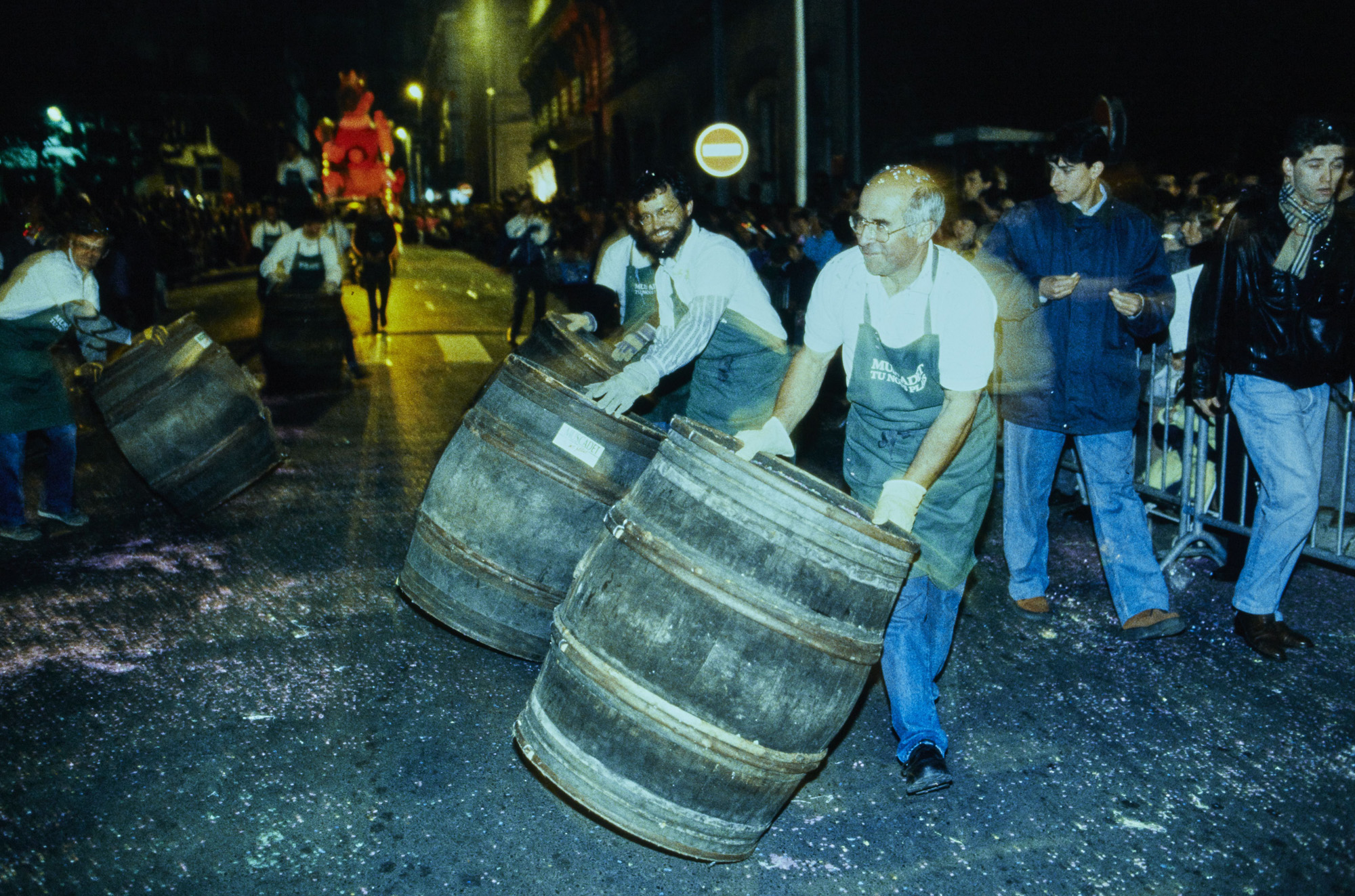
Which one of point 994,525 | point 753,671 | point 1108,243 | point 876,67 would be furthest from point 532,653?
point 876,67

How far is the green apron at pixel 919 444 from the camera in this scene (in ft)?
11.0

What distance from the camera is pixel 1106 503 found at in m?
4.67

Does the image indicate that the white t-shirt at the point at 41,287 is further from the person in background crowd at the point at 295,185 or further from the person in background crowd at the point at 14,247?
the person in background crowd at the point at 295,185

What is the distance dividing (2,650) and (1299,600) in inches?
235

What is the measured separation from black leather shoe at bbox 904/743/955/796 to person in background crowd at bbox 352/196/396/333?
41.2 ft

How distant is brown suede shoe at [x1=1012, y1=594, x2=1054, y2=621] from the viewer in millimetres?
4961

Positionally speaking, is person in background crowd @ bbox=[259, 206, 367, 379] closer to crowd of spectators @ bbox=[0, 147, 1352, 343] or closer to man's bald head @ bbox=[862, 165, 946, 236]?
crowd of spectators @ bbox=[0, 147, 1352, 343]

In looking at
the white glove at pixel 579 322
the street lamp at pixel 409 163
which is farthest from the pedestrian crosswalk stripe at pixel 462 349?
the street lamp at pixel 409 163

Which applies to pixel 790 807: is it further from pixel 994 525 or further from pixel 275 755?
pixel 994 525

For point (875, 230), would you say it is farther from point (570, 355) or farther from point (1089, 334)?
point (1089, 334)

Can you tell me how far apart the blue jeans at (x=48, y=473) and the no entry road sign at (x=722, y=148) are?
31.4ft

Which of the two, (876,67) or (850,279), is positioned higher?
(876,67)

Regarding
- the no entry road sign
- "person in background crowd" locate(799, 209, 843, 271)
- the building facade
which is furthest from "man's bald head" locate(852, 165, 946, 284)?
the no entry road sign

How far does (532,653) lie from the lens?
13.2 ft
